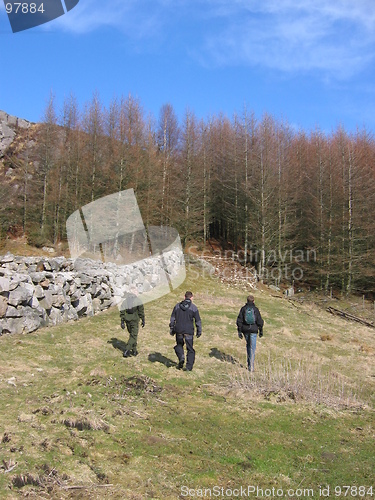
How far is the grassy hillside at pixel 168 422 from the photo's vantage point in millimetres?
4812

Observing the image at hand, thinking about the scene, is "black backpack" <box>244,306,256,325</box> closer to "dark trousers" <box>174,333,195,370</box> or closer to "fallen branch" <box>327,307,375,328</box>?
"dark trousers" <box>174,333,195,370</box>

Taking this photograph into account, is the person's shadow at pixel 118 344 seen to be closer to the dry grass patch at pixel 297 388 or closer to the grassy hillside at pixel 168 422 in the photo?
the grassy hillside at pixel 168 422

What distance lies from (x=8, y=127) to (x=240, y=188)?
25.3 meters

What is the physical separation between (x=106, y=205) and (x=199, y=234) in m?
12.3

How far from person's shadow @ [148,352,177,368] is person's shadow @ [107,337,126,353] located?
0.77m

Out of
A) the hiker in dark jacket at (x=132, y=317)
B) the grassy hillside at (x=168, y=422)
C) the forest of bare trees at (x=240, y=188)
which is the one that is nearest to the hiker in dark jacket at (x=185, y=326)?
the grassy hillside at (x=168, y=422)

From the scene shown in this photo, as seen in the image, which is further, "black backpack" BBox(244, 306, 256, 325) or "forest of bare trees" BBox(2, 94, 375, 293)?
"forest of bare trees" BBox(2, 94, 375, 293)

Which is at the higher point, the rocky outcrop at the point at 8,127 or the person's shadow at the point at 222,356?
the rocky outcrop at the point at 8,127

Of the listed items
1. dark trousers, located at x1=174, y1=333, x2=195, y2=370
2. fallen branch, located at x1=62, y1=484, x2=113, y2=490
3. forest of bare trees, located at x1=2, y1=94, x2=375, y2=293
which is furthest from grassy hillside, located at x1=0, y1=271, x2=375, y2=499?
forest of bare trees, located at x1=2, y1=94, x2=375, y2=293

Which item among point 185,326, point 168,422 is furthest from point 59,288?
point 168,422

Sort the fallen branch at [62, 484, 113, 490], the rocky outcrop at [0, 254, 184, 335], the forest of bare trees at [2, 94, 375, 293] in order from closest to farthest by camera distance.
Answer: the fallen branch at [62, 484, 113, 490], the rocky outcrop at [0, 254, 184, 335], the forest of bare trees at [2, 94, 375, 293]

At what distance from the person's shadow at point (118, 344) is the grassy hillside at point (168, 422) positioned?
0.06 metres

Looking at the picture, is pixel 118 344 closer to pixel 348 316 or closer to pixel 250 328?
pixel 250 328

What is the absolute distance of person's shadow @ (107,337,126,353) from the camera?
10.7 m
